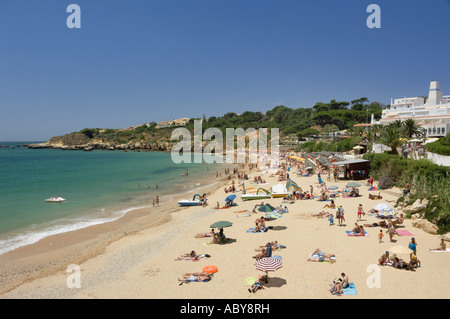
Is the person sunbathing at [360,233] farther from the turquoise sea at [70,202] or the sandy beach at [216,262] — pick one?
the turquoise sea at [70,202]

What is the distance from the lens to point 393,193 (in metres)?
17.6

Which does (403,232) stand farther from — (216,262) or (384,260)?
(216,262)

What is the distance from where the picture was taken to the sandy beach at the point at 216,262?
802 centimetres

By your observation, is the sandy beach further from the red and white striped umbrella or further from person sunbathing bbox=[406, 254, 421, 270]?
the red and white striped umbrella

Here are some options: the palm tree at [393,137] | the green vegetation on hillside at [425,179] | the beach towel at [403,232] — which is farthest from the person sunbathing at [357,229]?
the palm tree at [393,137]

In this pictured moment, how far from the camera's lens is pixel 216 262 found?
398 inches

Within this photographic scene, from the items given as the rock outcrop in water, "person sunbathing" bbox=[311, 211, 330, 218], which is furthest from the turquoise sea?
the rock outcrop in water

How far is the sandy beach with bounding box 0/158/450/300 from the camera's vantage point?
8023 millimetres

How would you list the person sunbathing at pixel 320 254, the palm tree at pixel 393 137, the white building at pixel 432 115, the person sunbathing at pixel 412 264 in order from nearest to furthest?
the person sunbathing at pixel 412 264 → the person sunbathing at pixel 320 254 → the palm tree at pixel 393 137 → the white building at pixel 432 115

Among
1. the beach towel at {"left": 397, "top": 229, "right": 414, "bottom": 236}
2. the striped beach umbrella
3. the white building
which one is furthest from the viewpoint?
the white building

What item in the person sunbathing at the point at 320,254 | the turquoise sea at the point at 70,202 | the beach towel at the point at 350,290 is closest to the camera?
the beach towel at the point at 350,290
